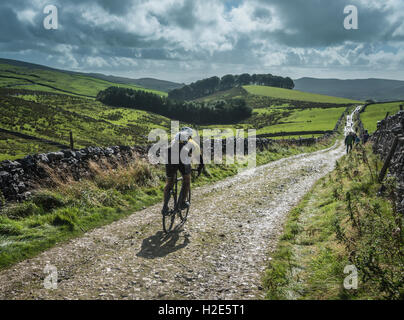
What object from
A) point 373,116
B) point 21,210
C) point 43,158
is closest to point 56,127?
point 43,158

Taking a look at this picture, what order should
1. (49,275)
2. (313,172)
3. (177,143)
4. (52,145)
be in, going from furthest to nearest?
(52,145) < (313,172) < (177,143) < (49,275)

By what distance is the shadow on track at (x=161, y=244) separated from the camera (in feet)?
21.9

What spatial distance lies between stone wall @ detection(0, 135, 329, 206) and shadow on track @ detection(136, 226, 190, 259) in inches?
192

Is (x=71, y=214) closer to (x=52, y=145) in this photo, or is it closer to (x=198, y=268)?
(x=198, y=268)

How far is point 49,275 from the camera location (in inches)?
220

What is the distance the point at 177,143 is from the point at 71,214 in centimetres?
417

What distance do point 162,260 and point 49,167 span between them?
668 cm

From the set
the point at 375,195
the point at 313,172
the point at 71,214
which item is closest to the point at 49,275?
the point at 71,214

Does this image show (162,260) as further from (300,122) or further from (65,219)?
(300,122)

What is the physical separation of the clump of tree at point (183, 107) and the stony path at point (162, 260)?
435 feet

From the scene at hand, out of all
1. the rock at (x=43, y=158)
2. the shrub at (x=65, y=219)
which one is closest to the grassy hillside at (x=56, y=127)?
the rock at (x=43, y=158)

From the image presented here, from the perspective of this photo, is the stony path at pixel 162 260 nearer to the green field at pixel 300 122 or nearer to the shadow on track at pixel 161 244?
the shadow on track at pixel 161 244

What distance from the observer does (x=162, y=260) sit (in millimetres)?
6332
